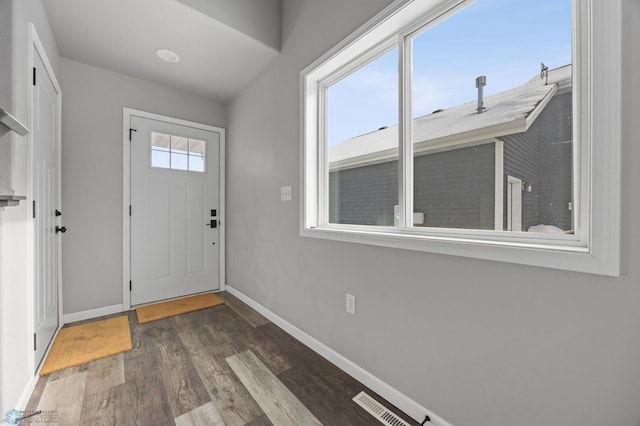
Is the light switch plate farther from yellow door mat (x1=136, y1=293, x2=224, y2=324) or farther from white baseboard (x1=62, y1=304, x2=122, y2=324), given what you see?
white baseboard (x1=62, y1=304, x2=122, y2=324)

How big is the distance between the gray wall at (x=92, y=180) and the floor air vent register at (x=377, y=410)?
276 centimetres

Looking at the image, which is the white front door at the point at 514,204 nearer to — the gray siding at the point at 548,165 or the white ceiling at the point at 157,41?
the gray siding at the point at 548,165

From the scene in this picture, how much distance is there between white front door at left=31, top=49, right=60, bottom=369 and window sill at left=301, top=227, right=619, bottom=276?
2.28 metres

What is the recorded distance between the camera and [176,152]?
10.5ft

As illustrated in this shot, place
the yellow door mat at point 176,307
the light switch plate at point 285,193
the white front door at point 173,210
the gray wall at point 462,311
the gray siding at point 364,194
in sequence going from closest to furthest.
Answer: the gray wall at point 462,311 < the gray siding at point 364,194 < the light switch plate at point 285,193 < the yellow door mat at point 176,307 < the white front door at point 173,210

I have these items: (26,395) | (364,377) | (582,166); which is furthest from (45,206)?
(582,166)

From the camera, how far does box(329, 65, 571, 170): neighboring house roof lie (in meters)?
1.12

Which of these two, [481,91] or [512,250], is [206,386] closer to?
[512,250]

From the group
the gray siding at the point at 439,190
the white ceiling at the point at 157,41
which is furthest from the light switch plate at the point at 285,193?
the white ceiling at the point at 157,41

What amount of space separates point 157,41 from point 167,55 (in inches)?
8.5

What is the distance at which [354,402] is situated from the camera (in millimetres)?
1508

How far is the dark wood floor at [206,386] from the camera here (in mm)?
1417

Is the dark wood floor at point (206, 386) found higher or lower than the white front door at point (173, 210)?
lower

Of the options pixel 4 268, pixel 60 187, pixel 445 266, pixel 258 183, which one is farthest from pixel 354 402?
pixel 60 187
